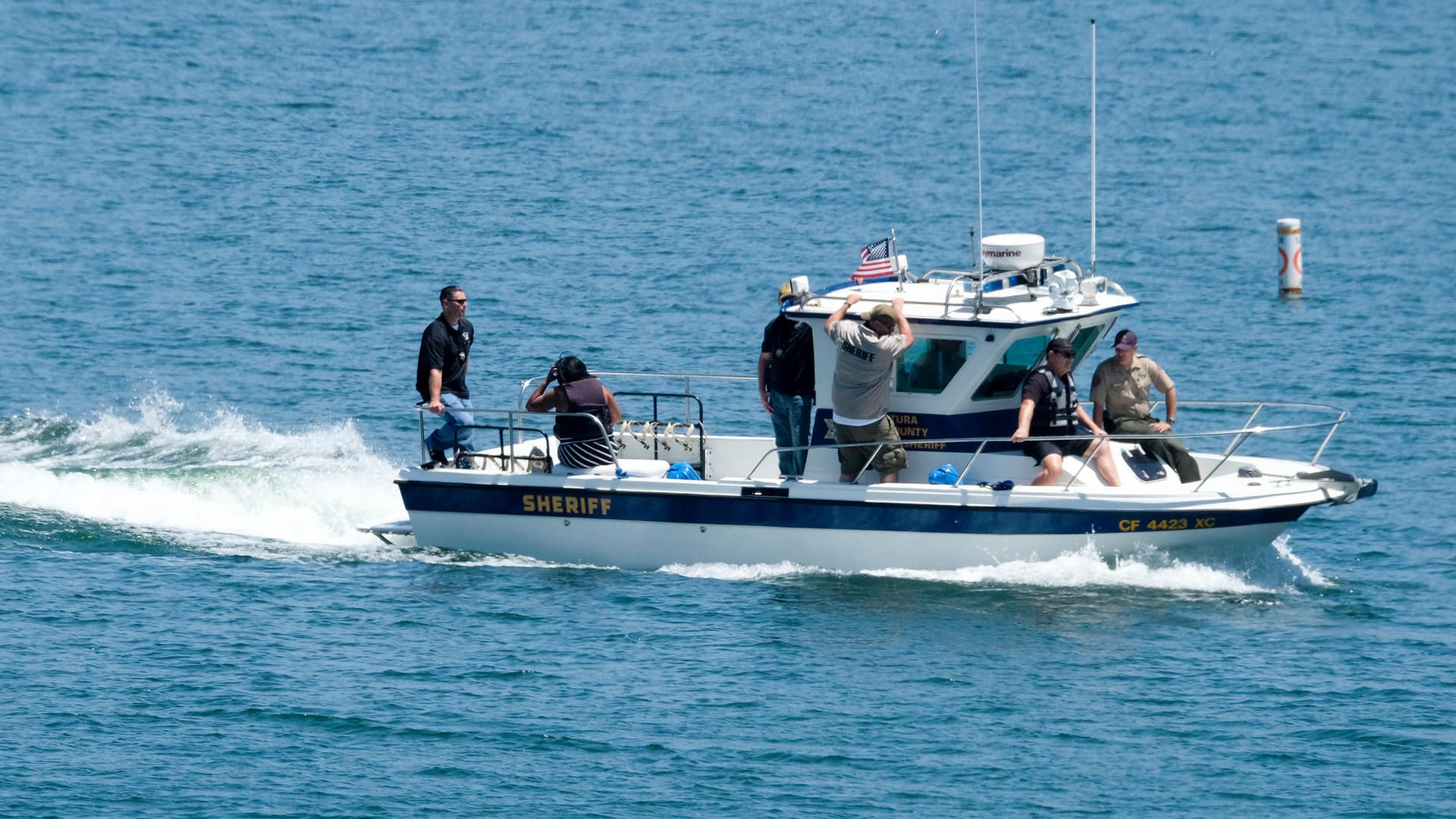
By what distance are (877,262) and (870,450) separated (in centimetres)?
177

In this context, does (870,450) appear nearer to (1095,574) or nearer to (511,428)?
(1095,574)

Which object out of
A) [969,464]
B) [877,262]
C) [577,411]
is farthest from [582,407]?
[969,464]

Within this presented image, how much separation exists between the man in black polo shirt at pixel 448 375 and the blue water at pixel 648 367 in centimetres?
105

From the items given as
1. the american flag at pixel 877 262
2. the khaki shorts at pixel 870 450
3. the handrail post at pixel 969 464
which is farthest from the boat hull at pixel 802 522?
the american flag at pixel 877 262

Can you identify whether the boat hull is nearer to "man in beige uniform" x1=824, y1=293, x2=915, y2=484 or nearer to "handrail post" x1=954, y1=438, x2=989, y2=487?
"handrail post" x1=954, y1=438, x2=989, y2=487

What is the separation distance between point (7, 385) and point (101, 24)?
2641cm

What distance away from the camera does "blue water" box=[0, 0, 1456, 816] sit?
1533cm

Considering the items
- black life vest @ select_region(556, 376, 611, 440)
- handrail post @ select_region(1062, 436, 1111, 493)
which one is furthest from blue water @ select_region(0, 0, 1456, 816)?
black life vest @ select_region(556, 376, 611, 440)

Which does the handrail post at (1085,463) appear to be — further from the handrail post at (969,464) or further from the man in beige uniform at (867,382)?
the man in beige uniform at (867,382)

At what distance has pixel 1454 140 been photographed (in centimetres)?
4334

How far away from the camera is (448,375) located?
62.8ft

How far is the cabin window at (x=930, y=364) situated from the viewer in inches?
714

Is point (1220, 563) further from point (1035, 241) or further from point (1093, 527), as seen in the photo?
point (1035, 241)

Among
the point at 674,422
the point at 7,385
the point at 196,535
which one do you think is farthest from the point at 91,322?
the point at 674,422
